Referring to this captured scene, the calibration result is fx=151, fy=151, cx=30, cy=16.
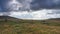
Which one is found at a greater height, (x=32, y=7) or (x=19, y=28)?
(x=32, y=7)

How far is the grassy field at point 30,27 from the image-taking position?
333 cm

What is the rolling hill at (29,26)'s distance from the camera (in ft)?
10.9

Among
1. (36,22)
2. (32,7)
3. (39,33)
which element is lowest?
(39,33)

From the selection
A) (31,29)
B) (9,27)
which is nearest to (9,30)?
(9,27)

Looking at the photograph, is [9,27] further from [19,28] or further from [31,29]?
[31,29]

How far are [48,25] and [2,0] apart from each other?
122 centimetres

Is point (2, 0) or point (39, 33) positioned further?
point (2, 0)

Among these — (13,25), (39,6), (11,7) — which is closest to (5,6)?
(11,7)

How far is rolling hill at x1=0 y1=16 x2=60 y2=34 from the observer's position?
10.9 ft

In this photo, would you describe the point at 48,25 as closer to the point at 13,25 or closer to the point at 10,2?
the point at 13,25

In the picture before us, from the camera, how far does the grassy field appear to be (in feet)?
10.9

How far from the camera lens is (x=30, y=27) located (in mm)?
3408

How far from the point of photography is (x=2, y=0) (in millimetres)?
3568

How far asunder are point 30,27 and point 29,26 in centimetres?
4
